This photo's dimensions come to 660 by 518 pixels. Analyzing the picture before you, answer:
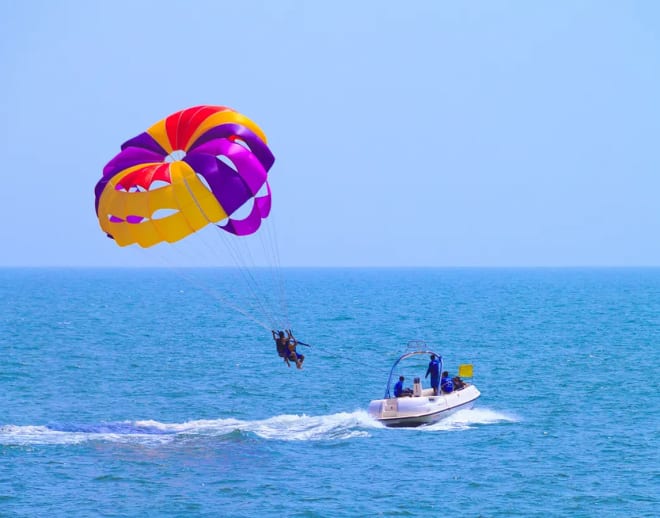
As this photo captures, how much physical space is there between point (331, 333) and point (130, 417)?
34483 mm

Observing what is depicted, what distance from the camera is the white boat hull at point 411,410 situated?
33.5 metres

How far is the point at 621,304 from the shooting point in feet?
343

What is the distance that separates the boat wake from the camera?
104 feet

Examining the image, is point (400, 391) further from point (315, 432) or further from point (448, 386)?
point (315, 432)

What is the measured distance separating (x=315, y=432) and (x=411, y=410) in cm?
317

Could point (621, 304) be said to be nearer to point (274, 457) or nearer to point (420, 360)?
point (420, 360)

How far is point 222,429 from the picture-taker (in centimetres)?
3300

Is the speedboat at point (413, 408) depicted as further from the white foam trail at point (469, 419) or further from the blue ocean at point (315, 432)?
the blue ocean at point (315, 432)

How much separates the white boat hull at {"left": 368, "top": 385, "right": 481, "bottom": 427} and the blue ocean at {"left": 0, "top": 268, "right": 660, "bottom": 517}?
412mm

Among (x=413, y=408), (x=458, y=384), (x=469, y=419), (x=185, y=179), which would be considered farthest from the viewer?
(x=458, y=384)

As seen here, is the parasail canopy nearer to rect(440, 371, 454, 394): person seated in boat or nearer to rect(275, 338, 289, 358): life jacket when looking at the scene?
rect(275, 338, 289, 358): life jacket

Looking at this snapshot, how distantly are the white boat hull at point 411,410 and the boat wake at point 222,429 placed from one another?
28cm

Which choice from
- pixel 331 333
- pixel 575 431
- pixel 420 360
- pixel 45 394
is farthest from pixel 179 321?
pixel 575 431

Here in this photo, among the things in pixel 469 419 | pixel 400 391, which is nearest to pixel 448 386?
pixel 469 419
